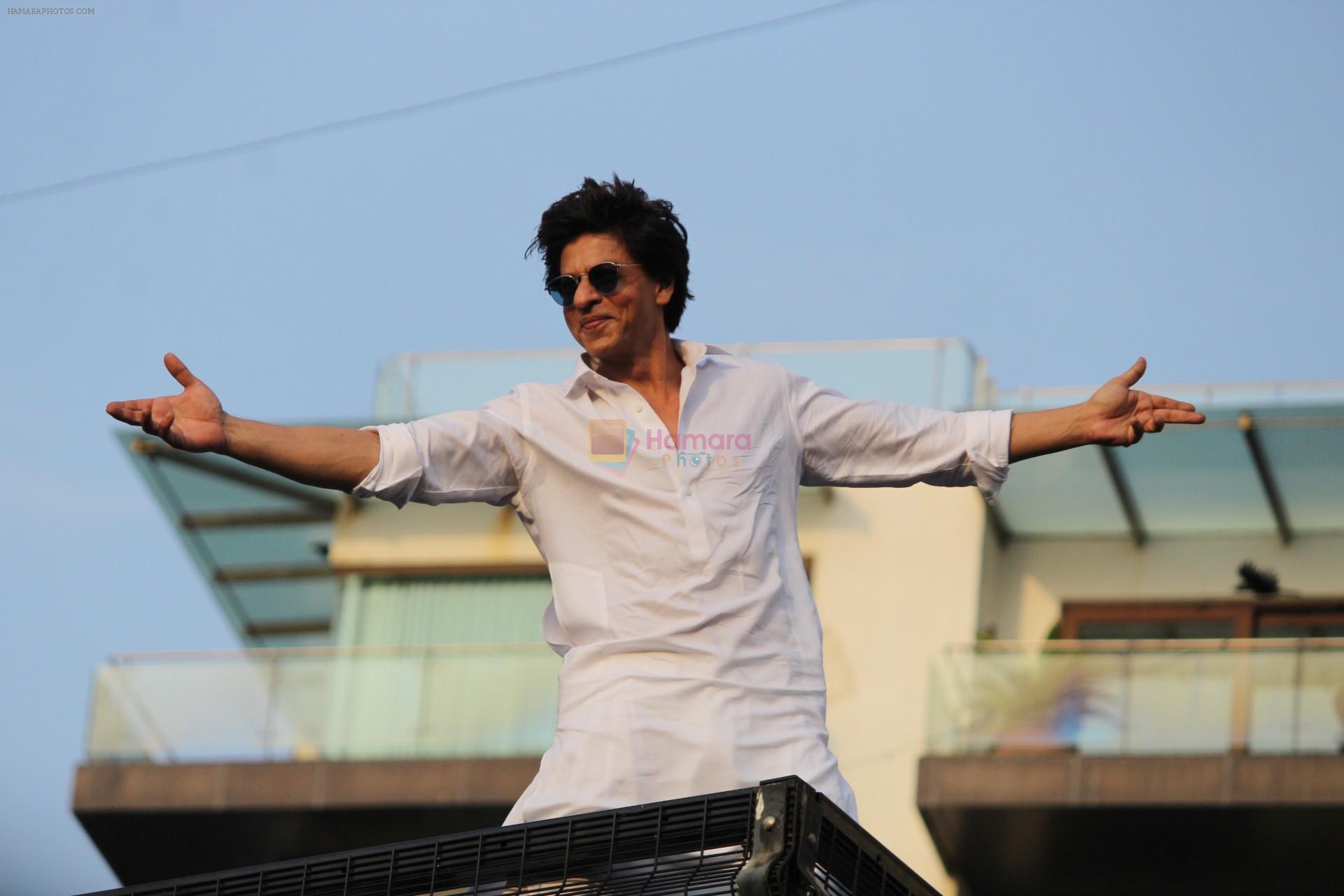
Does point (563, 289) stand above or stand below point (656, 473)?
above

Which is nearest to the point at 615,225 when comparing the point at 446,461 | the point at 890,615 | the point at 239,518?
the point at 446,461

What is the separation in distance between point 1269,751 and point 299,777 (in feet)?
23.8

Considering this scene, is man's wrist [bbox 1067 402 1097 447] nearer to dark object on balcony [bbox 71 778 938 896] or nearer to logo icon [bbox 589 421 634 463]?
logo icon [bbox 589 421 634 463]

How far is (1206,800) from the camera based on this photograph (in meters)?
16.2

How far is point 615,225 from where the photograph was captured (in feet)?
14.3

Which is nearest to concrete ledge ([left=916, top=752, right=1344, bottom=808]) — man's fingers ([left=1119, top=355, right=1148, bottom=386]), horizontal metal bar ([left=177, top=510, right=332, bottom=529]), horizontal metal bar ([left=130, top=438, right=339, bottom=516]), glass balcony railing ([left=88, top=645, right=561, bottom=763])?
glass balcony railing ([left=88, top=645, right=561, bottom=763])

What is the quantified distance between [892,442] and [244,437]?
4.06 feet

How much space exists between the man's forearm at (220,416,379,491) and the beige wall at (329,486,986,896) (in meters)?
14.1

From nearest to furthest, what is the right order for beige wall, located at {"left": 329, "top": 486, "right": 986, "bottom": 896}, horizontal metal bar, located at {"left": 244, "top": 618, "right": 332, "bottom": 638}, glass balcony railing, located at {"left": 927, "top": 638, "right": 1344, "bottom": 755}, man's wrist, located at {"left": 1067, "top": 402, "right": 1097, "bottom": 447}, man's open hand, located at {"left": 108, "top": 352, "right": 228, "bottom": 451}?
man's open hand, located at {"left": 108, "top": 352, "right": 228, "bottom": 451}, man's wrist, located at {"left": 1067, "top": 402, "right": 1097, "bottom": 447}, glass balcony railing, located at {"left": 927, "top": 638, "right": 1344, "bottom": 755}, beige wall, located at {"left": 329, "top": 486, "right": 986, "bottom": 896}, horizontal metal bar, located at {"left": 244, "top": 618, "right": 332, "bottom": 638}

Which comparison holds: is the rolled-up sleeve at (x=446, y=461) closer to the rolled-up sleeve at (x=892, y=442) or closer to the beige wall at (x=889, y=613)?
the rolled-up sleeve at (x=892, y=442)

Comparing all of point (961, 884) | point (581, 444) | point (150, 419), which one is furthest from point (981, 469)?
point (961, 884)

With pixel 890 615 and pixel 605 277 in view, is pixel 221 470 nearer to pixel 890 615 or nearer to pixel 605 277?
pixel 890 615

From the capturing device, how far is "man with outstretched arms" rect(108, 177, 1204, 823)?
4.01m

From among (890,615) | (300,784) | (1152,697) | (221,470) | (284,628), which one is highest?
(221,470)
